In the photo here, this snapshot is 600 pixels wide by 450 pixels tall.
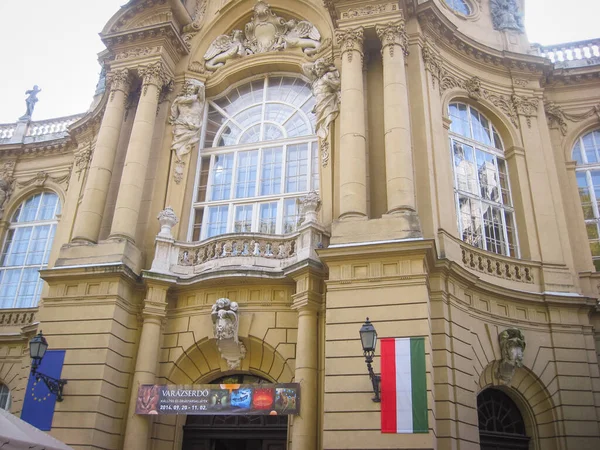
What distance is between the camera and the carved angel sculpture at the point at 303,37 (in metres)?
17.2

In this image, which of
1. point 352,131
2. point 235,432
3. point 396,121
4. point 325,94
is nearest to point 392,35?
point 325,94

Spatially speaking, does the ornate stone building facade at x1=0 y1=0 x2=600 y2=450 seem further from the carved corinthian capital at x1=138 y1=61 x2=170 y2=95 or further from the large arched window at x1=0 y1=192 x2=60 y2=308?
the large arched window at x1=0 y1=192 x2=60 y2=308

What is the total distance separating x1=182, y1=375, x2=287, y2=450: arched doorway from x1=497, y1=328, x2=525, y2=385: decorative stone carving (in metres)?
4.99

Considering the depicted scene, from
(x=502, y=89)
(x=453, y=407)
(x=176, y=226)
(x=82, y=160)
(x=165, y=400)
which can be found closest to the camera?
(x=453, y=407)

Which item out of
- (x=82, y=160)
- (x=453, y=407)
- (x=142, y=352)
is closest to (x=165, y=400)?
(x=142, y=352)

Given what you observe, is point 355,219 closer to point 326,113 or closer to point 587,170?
point 326,113

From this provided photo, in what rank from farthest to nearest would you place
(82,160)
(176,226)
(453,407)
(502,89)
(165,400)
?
1. (82,160)
2. (502,89)
3. (176,226)
4. (165,400)
5. (453,407)

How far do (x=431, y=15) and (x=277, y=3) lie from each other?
465cm

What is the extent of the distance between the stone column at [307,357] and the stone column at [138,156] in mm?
4682

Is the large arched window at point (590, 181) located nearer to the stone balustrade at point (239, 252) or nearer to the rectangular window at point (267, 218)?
the stone balustrade at point (239, 252)

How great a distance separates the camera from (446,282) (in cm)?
1310

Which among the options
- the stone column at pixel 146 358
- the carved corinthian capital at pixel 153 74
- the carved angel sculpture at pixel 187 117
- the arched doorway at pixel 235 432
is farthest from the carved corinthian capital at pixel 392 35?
the arched doorway at pixel 235 432

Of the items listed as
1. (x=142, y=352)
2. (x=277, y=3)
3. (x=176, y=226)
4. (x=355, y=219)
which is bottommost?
(x=142, y=352)

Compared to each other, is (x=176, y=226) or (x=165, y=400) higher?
(x=176, y=226)
